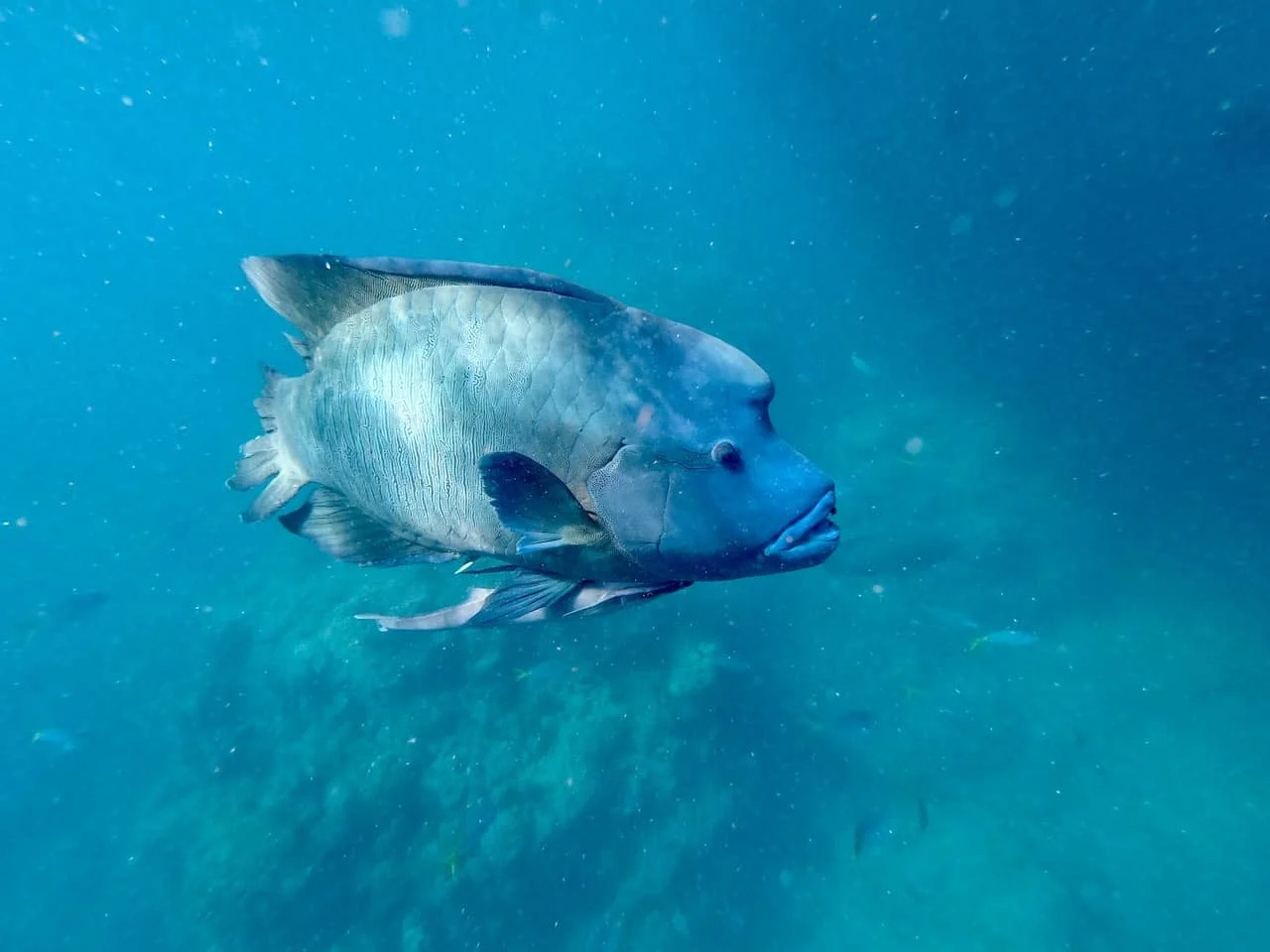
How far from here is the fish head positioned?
1474 mm

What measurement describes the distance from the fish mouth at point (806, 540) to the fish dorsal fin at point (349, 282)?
699 mm

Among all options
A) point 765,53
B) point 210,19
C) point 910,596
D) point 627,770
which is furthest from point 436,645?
point 210,19

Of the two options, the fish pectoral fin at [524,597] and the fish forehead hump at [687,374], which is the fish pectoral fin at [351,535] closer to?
the fish pectoral fin at [524,597]

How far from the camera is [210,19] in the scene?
135ft

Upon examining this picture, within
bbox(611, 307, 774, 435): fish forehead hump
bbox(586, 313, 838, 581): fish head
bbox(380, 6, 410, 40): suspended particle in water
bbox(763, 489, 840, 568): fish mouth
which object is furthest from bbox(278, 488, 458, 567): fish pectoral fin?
bbox(380, 6, 410, 40): suspended particle in water

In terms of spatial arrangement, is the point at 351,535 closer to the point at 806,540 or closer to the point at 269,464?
the point at 269,464

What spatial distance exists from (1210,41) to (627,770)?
18.4 meters

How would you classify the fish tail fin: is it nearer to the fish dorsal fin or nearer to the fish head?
the fish dorsal fin

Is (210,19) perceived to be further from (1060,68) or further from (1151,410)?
(1151,410)

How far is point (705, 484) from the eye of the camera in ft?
4.87

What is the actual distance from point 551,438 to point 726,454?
435 mm

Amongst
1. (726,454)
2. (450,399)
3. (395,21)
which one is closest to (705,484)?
(726,454)

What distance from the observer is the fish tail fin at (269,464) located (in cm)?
238

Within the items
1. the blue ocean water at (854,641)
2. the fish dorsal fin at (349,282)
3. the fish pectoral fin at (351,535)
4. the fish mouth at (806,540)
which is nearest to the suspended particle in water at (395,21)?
the blue ocean water at (854,641)
